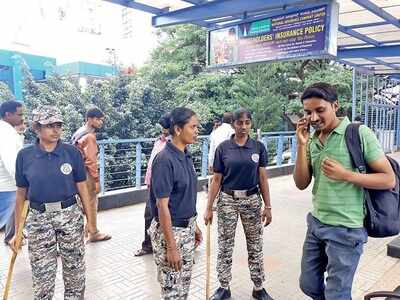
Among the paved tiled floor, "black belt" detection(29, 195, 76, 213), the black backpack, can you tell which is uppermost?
the black backpack

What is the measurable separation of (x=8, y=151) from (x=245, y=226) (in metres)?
2.24

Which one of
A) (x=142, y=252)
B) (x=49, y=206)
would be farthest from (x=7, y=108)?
(x=142, y=252)

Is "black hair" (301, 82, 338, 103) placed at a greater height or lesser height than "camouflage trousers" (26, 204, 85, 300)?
greater

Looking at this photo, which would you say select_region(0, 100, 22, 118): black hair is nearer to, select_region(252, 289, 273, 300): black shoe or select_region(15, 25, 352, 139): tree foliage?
select_region(252, 289, 273, 300): black shoe

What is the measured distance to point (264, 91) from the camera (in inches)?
506

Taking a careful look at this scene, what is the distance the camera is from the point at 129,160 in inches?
337

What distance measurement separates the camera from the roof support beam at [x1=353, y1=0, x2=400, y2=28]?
4.58m

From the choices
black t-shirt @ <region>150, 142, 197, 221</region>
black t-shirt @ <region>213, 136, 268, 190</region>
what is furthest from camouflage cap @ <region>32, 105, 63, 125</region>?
black t-shirt @ <region>213, 136, 268, 190</region>

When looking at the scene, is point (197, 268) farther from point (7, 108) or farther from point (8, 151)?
point (7, 108)

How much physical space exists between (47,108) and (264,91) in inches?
432

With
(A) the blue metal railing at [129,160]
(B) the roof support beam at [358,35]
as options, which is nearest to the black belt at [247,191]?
(A) the blue metal railing at [129,160]

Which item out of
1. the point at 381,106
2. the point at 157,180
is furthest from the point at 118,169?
the point at 381,106

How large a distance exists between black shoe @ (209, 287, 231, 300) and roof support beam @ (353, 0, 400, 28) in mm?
3790

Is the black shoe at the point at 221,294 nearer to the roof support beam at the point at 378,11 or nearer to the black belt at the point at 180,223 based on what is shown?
the black belt at the point at 180,223
